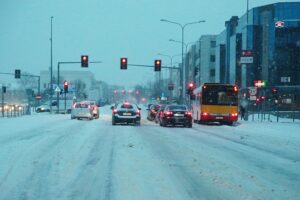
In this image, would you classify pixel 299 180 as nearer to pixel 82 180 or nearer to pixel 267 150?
pixel 82 180

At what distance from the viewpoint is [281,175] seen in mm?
12297

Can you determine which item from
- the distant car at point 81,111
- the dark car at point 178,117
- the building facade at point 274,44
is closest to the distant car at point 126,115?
the dark car at point 178,117

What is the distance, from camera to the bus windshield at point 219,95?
40.8m

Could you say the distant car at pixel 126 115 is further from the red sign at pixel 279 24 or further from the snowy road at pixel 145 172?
the red sign at pixel 279 24

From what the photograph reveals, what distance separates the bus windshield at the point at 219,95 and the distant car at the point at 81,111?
12.0m

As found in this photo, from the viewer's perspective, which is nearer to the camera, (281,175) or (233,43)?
(281,175)

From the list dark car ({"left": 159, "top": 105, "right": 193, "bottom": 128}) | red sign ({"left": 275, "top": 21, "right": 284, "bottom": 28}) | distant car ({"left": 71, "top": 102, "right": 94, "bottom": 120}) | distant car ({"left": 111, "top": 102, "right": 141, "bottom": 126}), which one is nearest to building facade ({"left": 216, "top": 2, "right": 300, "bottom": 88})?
red sign ({"left": 275, "top": 21, "right": 284, "bottom": 28})

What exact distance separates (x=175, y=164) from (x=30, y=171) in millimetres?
3572

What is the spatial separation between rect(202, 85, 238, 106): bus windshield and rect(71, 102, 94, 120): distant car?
1196cm

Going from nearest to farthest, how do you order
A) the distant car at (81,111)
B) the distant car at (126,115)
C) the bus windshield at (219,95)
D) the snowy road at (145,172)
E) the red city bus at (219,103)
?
the snowy road at (145,172) → the distant car at (126,115) → the red city bus at (219,103) → the bus windshield at (219,95) → the distant car at (81,111)

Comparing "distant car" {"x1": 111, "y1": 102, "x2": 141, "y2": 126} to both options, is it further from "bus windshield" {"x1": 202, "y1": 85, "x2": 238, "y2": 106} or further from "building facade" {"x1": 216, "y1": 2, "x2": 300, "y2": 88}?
"building facade" {"x1": 216, "y1": 2, "x2": 300, "y2": 88}

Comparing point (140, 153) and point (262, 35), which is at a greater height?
point (262, 35)

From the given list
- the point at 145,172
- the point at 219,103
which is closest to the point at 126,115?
the point at 219,103

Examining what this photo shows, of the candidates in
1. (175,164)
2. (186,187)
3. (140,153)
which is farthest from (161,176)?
(140,153)
